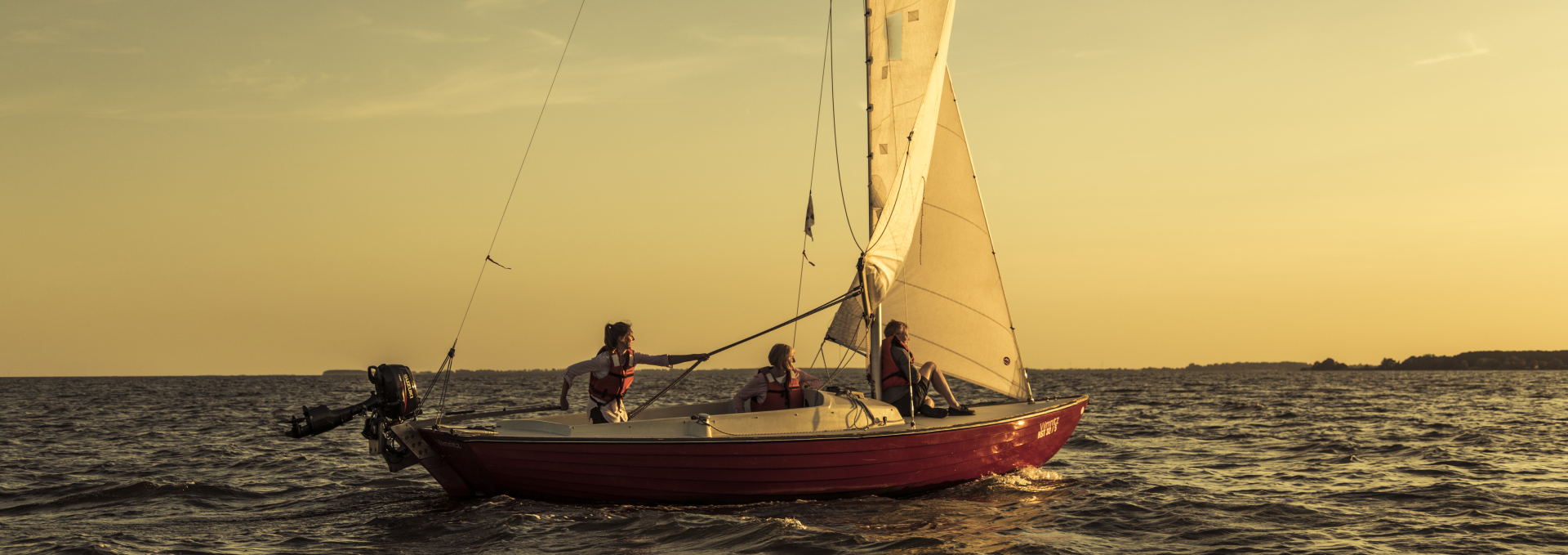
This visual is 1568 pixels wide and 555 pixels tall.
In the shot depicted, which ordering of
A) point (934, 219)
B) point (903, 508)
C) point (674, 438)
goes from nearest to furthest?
point (674, 438) → point (903, 508) → point (934, 219)

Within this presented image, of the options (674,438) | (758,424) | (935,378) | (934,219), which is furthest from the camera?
(934,219)

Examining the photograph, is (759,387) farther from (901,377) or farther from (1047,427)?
(1047,427)

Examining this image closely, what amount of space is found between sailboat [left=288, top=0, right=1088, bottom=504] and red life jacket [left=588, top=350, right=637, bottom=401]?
39cm

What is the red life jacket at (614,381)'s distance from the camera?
10.5 meters

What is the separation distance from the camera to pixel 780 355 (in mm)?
10742

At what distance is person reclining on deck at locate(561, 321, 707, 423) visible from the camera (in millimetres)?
10445

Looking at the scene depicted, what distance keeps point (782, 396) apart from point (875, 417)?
1.01 meters

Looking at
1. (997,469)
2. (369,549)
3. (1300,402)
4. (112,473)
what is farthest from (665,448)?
(1300,402)

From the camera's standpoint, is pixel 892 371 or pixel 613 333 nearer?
pixel 613 333

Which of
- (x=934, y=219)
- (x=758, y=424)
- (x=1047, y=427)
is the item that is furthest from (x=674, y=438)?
(x=934, y=219)

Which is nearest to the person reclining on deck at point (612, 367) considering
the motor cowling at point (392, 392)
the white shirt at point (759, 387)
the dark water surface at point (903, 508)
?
the white shirt at point (759, 387)

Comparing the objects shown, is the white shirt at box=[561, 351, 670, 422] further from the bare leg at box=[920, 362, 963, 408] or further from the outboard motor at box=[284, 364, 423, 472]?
the bare leg at box=[920, 362, 963, 408]

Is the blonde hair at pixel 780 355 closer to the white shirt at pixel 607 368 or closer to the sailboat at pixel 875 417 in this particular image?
the sailboat at pixel 875 417

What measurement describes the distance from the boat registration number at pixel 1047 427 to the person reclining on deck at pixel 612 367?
4.51 m
